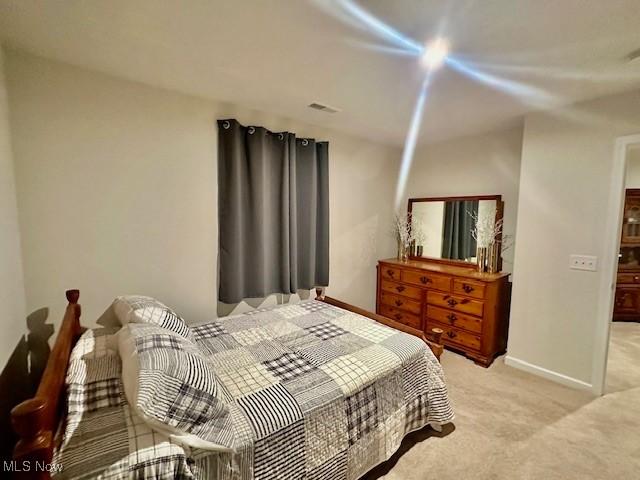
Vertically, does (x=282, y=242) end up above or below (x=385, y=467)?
above

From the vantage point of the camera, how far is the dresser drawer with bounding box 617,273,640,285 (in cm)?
395

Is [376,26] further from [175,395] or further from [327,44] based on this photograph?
[175,395]

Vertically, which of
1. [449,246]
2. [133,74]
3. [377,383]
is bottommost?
[377,383]

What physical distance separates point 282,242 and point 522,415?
7.84 ft

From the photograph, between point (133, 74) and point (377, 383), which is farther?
point (133, 74)

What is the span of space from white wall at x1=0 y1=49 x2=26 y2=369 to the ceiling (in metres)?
0.55

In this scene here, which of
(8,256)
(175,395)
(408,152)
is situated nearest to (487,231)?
(408,152)

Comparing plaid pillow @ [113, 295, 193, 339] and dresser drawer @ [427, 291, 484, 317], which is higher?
plaid pillow @ [113, 295, 193, 339]

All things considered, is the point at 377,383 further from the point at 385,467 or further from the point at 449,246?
the point at 449,246

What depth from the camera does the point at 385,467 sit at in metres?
1.66

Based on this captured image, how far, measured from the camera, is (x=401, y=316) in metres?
3.50

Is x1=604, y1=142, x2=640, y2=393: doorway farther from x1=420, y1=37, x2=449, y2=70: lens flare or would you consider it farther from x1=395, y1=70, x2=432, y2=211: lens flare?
x1=420, y1=37, x2=449, y2=70: lens flare

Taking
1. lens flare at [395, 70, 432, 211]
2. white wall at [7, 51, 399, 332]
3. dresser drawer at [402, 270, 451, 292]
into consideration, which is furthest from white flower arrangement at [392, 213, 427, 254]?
white wall at [7, 51, 399, 332]

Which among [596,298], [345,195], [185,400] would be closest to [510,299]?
[596,298]
